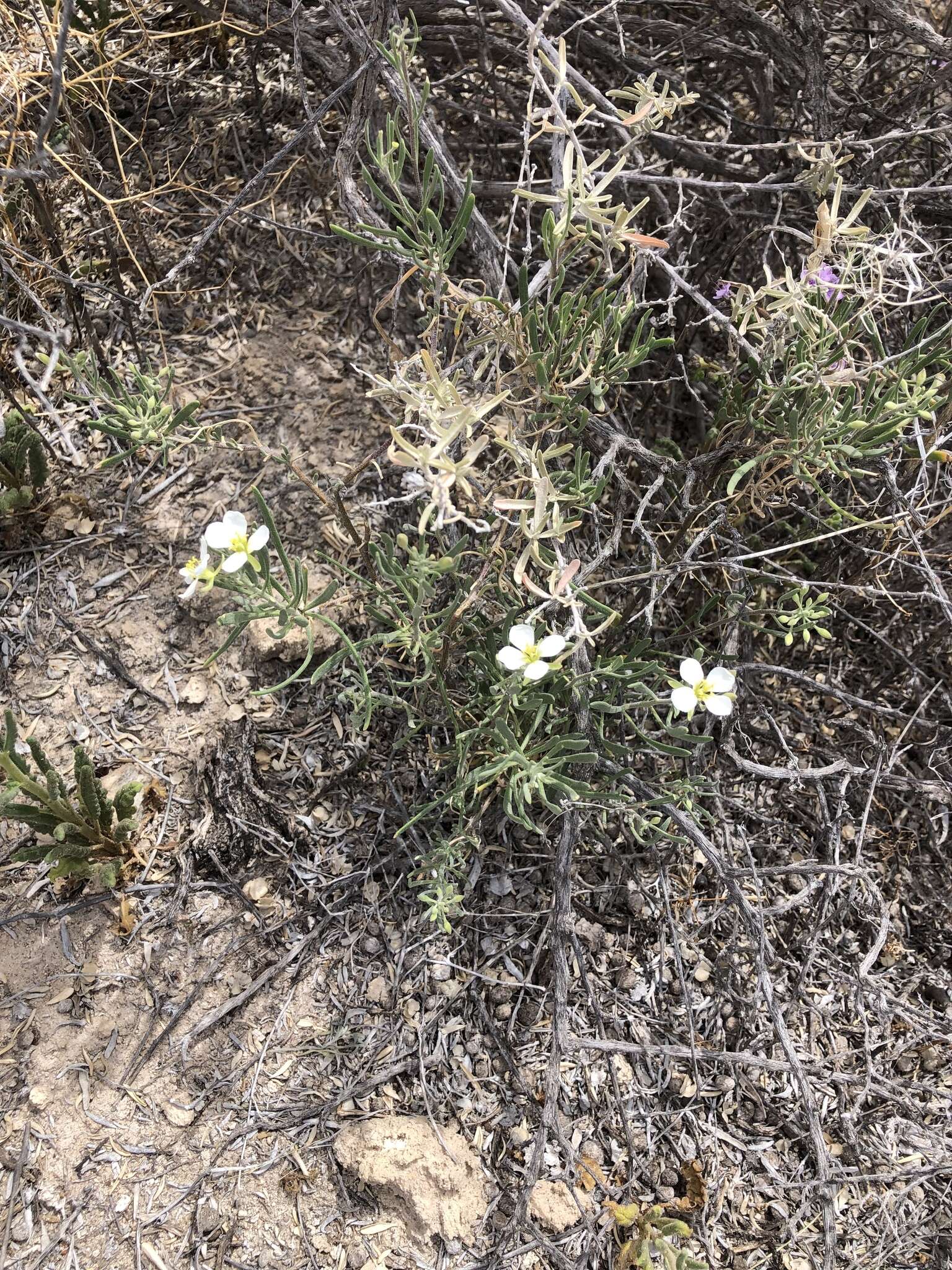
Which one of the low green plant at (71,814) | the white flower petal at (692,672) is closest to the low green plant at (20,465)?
the low green plant at (71,814)

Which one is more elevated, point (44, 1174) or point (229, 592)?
point (229, 592)

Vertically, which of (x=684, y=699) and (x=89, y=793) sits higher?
(x=684, y=699)

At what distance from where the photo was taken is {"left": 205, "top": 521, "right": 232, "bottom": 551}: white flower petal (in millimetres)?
1561

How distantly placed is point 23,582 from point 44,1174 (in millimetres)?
1401

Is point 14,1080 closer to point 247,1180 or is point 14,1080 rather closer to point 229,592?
point 247,1180

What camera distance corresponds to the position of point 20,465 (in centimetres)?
223

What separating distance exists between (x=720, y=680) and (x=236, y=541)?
37.6 inches

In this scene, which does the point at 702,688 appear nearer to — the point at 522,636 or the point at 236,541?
the point at 522,636

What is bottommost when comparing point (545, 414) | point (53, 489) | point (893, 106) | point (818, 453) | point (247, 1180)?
point (247, 1180)

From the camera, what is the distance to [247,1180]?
1827 millimetres

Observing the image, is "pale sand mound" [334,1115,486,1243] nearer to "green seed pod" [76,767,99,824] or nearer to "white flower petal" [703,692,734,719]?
"green seed pod" [76,767,99,824]

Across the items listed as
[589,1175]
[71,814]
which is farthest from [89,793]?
[589,1175]

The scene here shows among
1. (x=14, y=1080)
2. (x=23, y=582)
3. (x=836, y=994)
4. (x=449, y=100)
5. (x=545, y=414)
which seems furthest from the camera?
(x=449, y=100)

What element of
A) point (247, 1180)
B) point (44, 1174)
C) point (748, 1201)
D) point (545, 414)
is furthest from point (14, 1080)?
point (545, 414)
